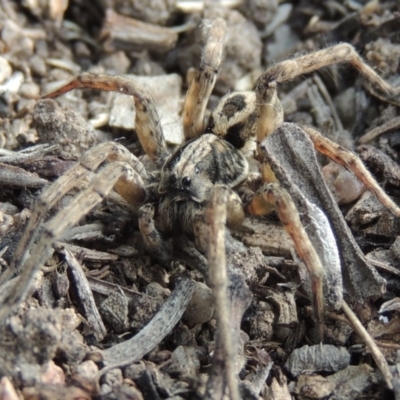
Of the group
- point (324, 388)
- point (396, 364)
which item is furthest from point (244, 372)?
point (396, 364)

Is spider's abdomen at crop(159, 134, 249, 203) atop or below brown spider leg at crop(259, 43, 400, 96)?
below

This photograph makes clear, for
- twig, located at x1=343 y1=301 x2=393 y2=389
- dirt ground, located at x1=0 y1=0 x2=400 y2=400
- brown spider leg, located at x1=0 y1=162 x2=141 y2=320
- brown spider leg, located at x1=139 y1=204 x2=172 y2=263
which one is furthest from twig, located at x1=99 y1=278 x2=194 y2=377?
twig, located at x1=343 y1=301 x2=393 y2=389

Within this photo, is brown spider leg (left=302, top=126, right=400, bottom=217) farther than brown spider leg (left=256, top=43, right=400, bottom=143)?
No

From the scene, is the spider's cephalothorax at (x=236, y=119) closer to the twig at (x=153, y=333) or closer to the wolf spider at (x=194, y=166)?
the wolf spider at (x=194, y=166)

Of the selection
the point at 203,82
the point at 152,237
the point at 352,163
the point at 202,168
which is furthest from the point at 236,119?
the point at 152,237

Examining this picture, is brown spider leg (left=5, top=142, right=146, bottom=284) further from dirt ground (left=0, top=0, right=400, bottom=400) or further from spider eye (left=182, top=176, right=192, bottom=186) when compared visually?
spider eye (left=182, top=176, right=192, bottom=186)

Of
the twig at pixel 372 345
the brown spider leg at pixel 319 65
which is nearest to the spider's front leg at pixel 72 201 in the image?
the brown spider leg at pixel 319 65
